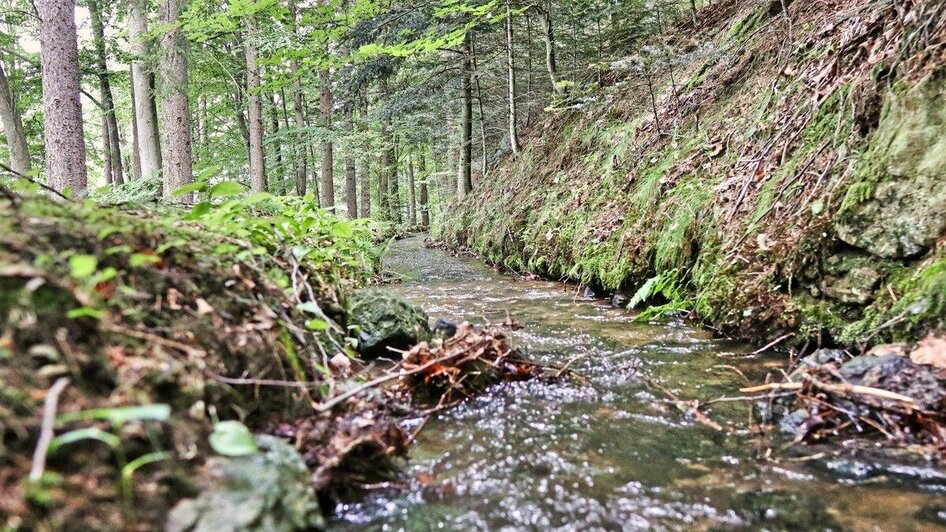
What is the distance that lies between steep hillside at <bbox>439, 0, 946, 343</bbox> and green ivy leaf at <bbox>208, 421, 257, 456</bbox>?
3.35 meters

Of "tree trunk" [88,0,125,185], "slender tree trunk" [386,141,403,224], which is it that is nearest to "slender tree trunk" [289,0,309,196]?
"tree trunk" [88,0,125,185]

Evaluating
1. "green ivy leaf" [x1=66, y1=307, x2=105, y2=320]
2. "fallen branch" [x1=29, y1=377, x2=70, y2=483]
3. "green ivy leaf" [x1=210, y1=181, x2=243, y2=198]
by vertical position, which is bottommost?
"fallen branch" [x1=29, y1=377, x2=70, y2=483]

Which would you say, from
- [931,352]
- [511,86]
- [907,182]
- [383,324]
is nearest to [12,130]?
[511,86]

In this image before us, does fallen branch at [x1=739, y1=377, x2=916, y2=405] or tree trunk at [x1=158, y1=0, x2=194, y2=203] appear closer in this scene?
fallen branch at [x1=739, y1=377, x2=916, y2=405]

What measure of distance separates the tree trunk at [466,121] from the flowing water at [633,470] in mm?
12304

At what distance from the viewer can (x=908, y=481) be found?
1936mm

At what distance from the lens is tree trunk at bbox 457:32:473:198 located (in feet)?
46.4

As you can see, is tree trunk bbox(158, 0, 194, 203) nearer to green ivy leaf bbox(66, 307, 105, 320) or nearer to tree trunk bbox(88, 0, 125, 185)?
tree trunk bbox(88, 0, 125, 185)

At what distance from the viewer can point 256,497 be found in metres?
1.38

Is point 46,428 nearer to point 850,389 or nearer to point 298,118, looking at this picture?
point 850,389

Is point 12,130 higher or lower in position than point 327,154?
higher

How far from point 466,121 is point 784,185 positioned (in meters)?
11.7

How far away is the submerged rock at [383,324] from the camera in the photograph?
371 centimetres

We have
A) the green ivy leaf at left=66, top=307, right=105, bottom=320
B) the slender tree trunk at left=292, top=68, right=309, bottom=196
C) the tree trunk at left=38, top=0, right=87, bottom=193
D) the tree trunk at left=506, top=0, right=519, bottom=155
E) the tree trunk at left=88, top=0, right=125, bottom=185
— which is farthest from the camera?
the tree trunk at left=88, top=0, right=125, bottom=185
